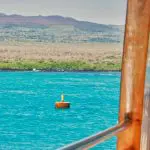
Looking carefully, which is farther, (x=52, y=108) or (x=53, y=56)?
(x=52, y=108)

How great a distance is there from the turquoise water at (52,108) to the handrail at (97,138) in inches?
682

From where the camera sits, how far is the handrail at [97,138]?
2.29 ft

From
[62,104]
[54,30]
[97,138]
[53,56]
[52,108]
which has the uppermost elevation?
[97,138]

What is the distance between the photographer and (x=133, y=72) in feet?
3.34

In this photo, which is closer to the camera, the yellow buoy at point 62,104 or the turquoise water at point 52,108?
the turquoise water at point 52,108

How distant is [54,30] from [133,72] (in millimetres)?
18930

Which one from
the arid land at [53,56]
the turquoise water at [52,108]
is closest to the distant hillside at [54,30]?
the arid land at [53,56]

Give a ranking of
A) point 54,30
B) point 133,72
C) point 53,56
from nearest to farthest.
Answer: point 133,72 < point 53,56 < point 54,30

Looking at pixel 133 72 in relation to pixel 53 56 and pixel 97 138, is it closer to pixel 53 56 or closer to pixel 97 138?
pixel 97 138

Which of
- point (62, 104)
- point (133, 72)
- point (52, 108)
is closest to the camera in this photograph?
point (133, 72)

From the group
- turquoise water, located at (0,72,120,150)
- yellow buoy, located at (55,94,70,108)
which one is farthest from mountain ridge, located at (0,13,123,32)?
yellow buoy, located at (55,94,70,108)

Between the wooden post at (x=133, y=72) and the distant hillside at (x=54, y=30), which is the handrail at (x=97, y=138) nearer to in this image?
the wooden post at (x=133, y=72)

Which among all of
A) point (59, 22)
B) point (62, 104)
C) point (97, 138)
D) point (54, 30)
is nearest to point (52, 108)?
point (62, 104)

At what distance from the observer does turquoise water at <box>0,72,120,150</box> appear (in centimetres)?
1944
